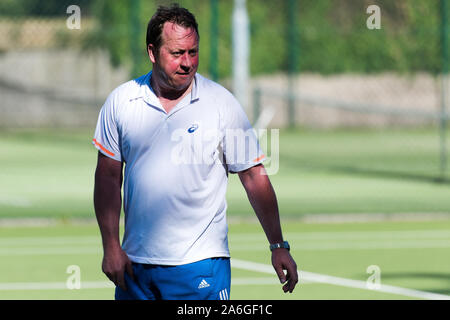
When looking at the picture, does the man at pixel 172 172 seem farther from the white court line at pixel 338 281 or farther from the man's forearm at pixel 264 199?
the white court line at pixel 338 281

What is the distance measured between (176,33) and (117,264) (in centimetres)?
108

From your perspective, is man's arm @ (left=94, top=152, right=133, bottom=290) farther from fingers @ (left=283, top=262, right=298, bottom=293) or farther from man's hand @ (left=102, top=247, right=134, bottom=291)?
fingers @ (left=283, top=262, right=298, bottom=293)

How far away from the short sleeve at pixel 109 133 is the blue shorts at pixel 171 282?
0.53 m

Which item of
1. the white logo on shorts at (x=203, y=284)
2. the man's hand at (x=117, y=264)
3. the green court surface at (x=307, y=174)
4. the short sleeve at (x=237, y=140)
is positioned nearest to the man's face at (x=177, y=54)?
the short sleeve at (x=237, y=140)

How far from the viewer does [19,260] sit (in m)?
10.1

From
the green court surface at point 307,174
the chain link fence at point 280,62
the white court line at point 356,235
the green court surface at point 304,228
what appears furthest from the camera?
the chain link fence at point 280,62

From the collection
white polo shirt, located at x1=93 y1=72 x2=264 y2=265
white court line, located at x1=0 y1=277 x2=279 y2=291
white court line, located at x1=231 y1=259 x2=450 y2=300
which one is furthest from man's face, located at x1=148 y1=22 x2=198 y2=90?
white court line, located at x1=0 y1=277 x2=279 y2=291

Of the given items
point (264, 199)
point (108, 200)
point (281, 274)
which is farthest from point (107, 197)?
point (281, 274)

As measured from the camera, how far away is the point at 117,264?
4.80 meters

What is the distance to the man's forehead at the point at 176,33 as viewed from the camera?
473 centimetres

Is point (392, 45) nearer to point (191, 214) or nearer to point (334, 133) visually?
point (334, 133)

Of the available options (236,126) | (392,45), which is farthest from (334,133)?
(236,126)

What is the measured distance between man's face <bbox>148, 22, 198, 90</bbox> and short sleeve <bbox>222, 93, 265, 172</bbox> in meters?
0.24

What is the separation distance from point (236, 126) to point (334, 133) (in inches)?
825
